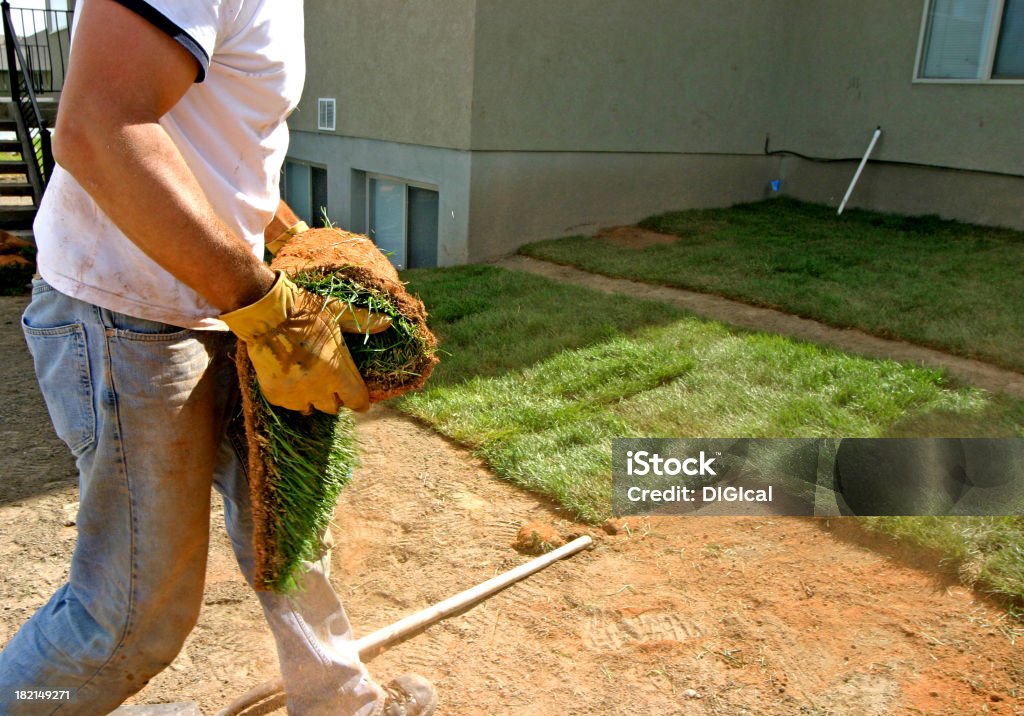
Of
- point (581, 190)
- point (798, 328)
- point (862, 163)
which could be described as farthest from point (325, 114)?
point (798, 328)

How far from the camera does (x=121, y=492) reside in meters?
1.79

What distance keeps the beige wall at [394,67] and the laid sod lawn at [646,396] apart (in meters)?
3.37

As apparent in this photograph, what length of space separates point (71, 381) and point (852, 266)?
6691 millimetres

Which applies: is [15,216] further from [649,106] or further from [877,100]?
[877,100]

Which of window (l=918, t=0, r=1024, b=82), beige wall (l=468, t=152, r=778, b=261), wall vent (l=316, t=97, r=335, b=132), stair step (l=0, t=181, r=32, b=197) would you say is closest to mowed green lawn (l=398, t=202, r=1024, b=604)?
beige wall (l=468, t=152, r=778, b=261)

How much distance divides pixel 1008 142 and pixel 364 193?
23.0 feet

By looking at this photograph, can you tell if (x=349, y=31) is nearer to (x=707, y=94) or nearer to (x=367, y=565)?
(x=707, y=94)

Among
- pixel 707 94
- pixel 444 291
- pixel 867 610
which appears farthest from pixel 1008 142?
pixel 867 610

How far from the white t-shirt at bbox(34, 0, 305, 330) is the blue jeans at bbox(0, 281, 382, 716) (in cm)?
5

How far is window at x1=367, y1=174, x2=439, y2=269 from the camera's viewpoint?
Result: 376 inches

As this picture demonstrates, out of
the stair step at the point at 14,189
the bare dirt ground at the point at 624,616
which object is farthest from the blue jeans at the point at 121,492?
the stair step at the point at 14,189

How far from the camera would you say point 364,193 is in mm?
10516

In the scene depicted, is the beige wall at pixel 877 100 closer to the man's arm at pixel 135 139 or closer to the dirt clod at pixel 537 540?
the dirt clod at pixel 537 540

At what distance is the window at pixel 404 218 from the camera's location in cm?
955
